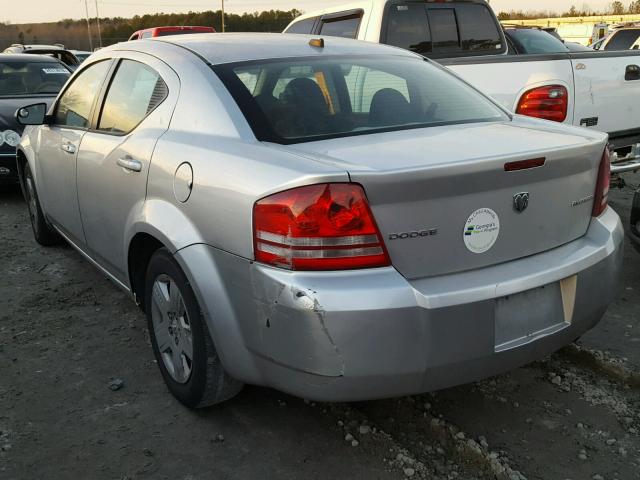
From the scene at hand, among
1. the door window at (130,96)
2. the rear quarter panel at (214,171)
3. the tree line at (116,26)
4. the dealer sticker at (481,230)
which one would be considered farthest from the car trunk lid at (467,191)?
the tree line at (116,26)

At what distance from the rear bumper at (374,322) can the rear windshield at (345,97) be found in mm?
675

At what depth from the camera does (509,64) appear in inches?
203

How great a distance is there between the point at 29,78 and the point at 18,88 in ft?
0.95

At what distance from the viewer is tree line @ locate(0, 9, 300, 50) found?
51.4m

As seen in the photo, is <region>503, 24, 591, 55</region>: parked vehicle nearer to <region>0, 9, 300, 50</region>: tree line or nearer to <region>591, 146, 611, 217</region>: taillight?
<region>591, 146, 611, 217</region>: taillight

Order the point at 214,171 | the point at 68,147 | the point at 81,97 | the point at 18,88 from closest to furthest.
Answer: the point at 214,171, the point at 68,147, the point at 81,97, the point at 18,88

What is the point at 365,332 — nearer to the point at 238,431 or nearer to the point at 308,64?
the point at 238,431

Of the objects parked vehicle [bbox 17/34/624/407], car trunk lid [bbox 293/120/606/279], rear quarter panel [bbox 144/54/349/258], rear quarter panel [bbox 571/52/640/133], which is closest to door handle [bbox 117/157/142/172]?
parked vehicle [bbox 17/34/624/407]

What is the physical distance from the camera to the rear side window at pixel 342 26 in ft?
21.0

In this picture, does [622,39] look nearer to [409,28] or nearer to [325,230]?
[409,28]

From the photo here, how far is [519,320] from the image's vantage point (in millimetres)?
2295

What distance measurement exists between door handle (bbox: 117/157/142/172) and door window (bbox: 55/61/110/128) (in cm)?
78

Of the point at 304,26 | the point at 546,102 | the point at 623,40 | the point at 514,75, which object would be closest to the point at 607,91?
the point at 546,102

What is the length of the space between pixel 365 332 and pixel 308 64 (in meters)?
1.50
